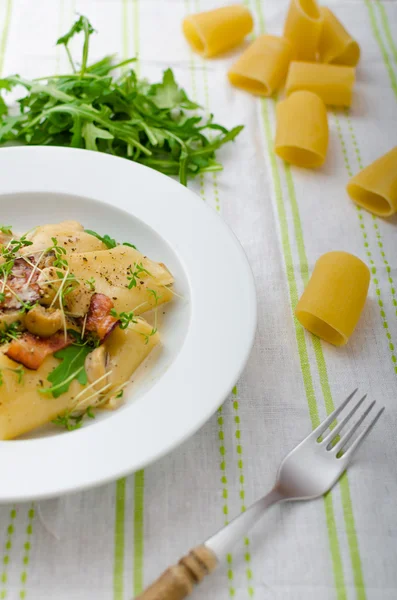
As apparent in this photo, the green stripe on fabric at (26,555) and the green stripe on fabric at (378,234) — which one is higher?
the green stripe on fabric at (378,234)

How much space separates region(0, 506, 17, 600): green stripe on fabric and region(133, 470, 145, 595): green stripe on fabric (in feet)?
1.26

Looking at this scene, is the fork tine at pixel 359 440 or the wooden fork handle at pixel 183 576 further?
the fork tine at pixel 359 440

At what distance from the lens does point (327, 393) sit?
244 cm

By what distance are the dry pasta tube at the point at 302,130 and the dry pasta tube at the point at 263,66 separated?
32cm

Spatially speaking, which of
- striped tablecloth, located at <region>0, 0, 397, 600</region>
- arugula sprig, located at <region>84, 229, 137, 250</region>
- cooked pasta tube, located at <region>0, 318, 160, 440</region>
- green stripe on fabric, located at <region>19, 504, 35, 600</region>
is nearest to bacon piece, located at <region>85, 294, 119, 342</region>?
cooked pasta tube, located at <region>0, 318, 160, 440</region>

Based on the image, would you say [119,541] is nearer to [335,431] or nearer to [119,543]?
[119,543]

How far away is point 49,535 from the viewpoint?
1941mm

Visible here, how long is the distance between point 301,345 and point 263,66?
192 cm

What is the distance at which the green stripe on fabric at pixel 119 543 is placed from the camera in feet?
6.09

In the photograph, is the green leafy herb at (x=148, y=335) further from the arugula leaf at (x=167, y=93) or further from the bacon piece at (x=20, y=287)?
the arugula leaf at (x=167, y=93)

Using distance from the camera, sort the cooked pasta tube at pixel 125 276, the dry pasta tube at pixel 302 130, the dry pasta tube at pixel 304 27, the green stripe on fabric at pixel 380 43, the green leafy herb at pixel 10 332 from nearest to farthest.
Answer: the green leafy herb at pixel 10 332 < the cooked pasta tube at pixel 125 276 < the dry pasta tube at pixel 302 130 < the dry pasta tube at pixel 304 27 < the green stripe on fabric at pixel 380 43

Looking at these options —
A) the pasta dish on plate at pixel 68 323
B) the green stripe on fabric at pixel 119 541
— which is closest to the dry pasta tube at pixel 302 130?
the pasta dish on plate at pixel 68 323

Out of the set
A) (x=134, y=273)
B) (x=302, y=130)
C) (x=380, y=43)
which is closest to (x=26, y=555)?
(x=134, y=273)

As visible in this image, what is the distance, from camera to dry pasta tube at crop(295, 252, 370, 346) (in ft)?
8.33
